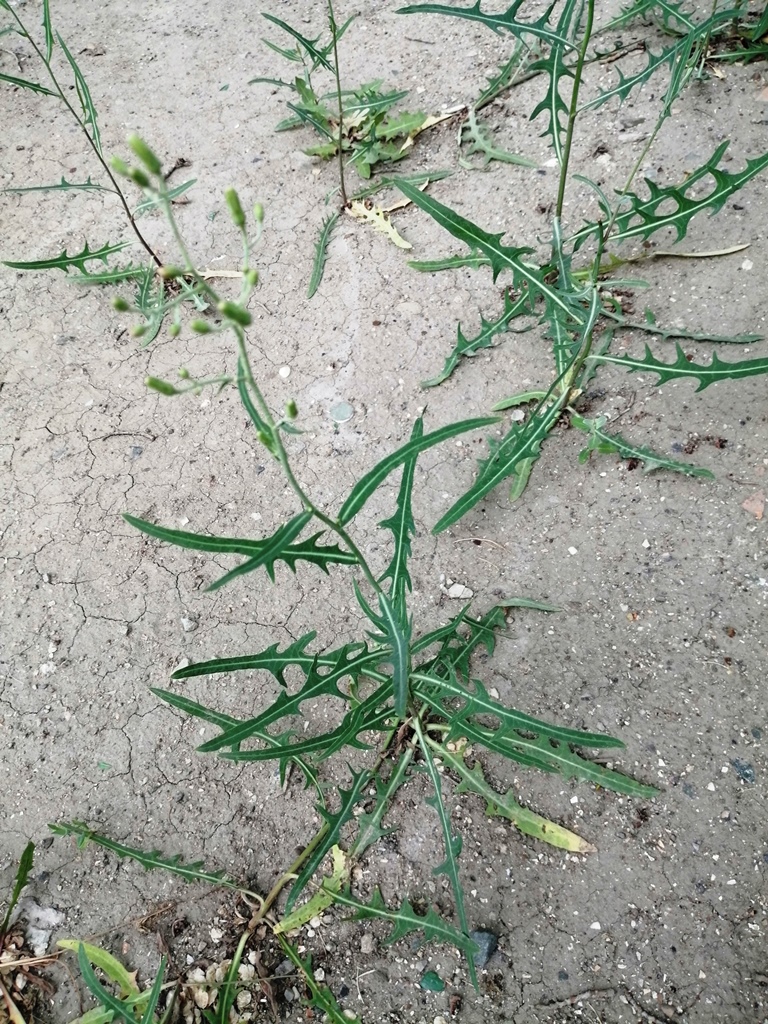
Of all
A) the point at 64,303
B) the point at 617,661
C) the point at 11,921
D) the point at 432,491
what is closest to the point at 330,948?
the point at 11,921

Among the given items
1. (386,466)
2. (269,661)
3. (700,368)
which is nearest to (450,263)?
(700,368)

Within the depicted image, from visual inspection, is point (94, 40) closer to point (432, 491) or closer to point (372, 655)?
point (432, 491)

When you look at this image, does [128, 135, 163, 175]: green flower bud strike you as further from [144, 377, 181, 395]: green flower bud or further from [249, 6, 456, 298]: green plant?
[249, 6, 456, 298]: green plant

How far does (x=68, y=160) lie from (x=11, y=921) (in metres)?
2.80

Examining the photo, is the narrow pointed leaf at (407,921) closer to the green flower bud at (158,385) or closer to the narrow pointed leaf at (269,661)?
the narrow pointed leaf at (269,661)

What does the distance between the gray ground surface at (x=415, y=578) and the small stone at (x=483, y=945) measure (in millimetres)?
31

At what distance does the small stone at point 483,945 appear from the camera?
5.02 feet

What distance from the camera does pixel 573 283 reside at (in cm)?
196

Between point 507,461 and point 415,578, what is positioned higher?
point 507,461

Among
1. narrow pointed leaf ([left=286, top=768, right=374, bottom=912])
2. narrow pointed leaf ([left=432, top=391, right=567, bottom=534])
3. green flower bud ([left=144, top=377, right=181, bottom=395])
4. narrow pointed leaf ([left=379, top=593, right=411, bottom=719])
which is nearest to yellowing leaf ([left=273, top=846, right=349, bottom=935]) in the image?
narrow pointed leaf ([left=286, top=768, right=374, bottom=912])

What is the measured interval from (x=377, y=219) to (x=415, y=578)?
1.41 metres

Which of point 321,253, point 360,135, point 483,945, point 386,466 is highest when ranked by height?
point 360,135

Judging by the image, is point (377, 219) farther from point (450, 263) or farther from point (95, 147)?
point (95, 147)

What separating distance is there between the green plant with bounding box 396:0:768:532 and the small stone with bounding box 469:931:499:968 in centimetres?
87
